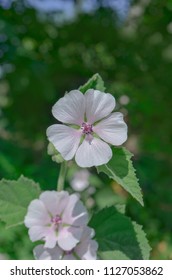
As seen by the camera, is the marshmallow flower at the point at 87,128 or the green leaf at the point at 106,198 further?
the green leaf at the point at 106,198

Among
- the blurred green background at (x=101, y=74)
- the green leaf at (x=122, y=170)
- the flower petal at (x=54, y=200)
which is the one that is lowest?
the flower petal at (x=54, y=200)

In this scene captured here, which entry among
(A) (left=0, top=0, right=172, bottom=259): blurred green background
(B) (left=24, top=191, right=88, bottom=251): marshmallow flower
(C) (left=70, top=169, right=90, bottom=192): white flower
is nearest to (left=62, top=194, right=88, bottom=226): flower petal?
(B) (left=24, top=191, right=88, bottom=251): marshmallow flower

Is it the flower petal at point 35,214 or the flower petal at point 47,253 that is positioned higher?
the flower petal at point 35,214

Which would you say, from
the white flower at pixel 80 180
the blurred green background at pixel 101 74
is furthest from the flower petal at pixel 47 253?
the white flower at pixel 80 180

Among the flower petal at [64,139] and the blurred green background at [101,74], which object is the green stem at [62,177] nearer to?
the flower petal at [64,139]

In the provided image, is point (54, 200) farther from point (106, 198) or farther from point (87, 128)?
point (106, 198)

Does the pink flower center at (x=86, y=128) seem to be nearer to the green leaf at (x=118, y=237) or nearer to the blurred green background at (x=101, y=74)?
the green leaf at (x=118, y=237)

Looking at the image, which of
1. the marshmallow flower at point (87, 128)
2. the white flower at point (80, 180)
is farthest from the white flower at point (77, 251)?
the white flower at point (80, 180)

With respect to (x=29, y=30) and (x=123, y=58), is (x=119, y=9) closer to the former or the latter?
(x=123, y=58)
